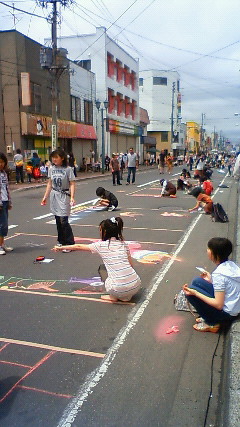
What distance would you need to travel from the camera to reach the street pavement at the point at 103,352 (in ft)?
9.53

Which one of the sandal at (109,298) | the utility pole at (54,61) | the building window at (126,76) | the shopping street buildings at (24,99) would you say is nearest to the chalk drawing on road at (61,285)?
the sandal at (109,298)

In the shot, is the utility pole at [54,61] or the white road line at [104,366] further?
the utility pole at [54,61]

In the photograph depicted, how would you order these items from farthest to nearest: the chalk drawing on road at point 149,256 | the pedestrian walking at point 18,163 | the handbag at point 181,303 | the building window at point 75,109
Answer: the building window at point 75,109 < the pedestrian walking at point 18,163 < the chalk drawing on road at point 149,256 < the handbag at point 181,303

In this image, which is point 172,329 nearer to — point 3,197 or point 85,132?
point 3,197

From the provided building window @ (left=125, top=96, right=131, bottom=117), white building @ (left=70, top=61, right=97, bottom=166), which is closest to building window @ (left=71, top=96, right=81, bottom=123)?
white building @ (left=70, top=61, right=97, bottom=166)

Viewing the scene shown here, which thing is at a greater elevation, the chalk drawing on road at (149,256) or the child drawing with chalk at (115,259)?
the child drawing with chalk at (115,259)

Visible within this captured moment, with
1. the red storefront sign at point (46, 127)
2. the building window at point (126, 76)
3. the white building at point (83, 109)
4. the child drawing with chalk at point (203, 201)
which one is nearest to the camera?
the child drawing with chalk at point (203, 201)

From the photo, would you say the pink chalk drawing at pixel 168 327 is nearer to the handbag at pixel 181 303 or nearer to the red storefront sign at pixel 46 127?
the handbag at pixel 181 303

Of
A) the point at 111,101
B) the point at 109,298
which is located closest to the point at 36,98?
the point at 111,101

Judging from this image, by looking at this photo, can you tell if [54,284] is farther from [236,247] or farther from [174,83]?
[174,83]

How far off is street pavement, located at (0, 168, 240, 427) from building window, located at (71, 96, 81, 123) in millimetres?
28533

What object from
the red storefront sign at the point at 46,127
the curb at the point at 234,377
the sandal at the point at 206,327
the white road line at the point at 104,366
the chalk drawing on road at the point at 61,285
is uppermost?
the red storefront sign at the point at 46,127

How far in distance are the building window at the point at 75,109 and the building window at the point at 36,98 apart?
6.98 meters

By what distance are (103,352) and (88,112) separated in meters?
36.0
